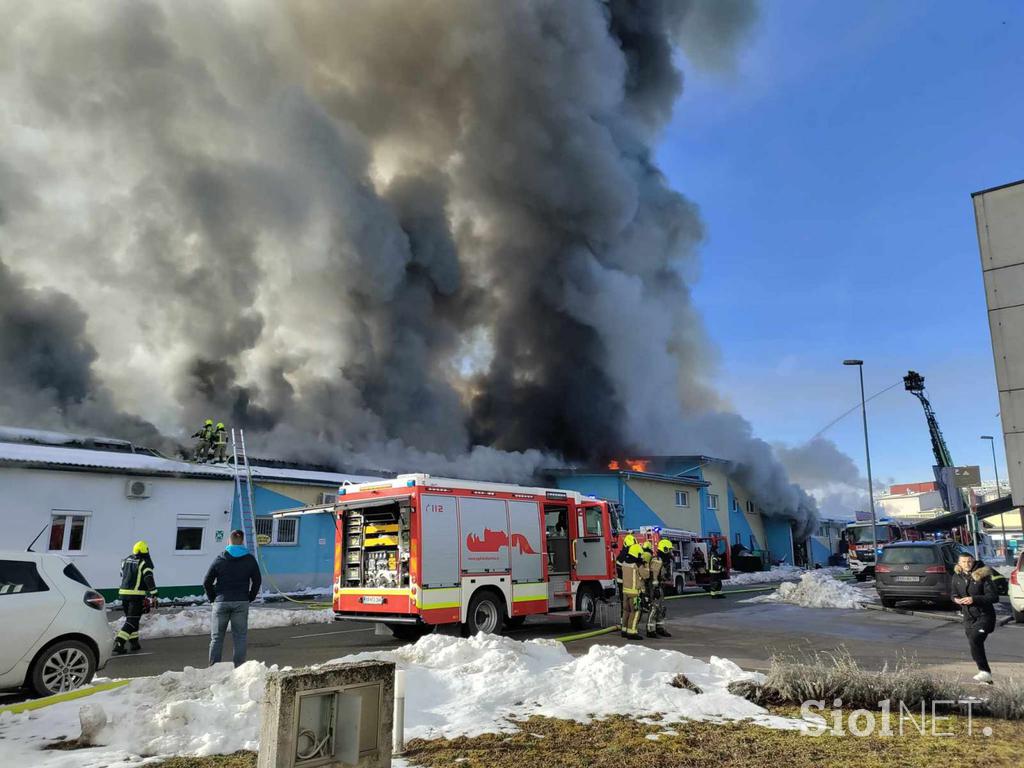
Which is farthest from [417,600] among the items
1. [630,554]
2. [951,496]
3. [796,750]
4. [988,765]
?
[951,496]

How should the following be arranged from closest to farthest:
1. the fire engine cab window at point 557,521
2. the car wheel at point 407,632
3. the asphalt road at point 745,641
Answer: the asphalt road at point 745,641 → the car wheel at point 407,632 → the fire engine cab window at point 557,521

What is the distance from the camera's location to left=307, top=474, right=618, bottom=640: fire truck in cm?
1034

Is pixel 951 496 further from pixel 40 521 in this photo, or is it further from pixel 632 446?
pixel 40 521

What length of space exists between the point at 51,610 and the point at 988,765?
7751 millimetres

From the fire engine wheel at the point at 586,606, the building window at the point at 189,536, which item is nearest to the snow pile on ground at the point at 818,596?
the fire engine wheel at the point at 586,606

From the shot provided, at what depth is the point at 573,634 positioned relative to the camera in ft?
39.2

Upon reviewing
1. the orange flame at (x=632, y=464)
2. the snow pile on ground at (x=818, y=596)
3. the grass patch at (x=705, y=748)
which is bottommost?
the snow pile on ground at (x=818, y=596)

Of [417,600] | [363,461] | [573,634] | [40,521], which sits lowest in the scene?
[573,634]

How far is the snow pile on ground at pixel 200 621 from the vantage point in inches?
473

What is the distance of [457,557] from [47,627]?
5.45 m

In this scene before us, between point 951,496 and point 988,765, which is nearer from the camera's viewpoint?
point 988,765

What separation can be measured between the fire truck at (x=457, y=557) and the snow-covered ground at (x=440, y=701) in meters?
2.99

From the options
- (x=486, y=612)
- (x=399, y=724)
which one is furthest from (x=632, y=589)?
(x=399, y=724)

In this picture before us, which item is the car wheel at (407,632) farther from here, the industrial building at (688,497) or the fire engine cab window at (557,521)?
the industrial building at (688,497)
